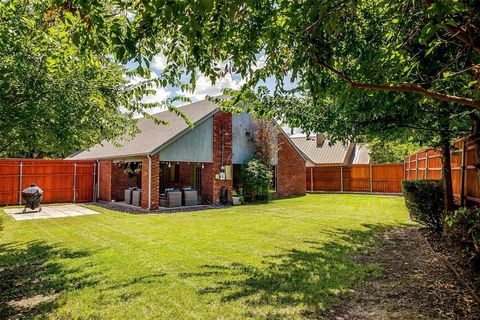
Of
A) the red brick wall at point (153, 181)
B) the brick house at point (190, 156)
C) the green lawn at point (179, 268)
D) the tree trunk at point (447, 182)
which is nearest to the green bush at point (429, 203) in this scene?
the tree trunk at point (447, 182)

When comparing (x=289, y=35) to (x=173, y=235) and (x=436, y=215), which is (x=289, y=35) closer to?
(x=173, y=235)

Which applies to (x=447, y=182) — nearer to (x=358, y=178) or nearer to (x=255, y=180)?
(x=255, y=180)

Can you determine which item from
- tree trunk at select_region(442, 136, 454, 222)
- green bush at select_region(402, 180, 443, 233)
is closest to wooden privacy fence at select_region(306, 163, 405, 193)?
green bush at select_region(402, 180, 443, 233)

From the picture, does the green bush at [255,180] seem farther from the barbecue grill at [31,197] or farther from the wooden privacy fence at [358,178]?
the barbecue grill at [31,197]

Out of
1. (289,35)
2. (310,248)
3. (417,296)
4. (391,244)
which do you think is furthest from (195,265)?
(391,244)

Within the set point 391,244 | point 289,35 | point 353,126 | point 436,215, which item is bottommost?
point 391,244

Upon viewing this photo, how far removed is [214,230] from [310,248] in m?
3.40

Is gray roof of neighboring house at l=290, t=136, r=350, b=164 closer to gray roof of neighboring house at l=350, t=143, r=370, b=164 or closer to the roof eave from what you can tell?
gray roof of neighboring house at l=350, t=143, r=370, b=164

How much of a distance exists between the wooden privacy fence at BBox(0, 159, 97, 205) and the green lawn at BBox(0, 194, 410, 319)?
739 centimetres

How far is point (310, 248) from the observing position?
7.64m

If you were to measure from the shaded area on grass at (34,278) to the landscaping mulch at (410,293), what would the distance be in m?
4.15

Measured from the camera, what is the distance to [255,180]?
18078 millimetres

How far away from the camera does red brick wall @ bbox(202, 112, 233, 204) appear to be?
17.3 m

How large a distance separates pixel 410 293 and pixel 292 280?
1.80m
